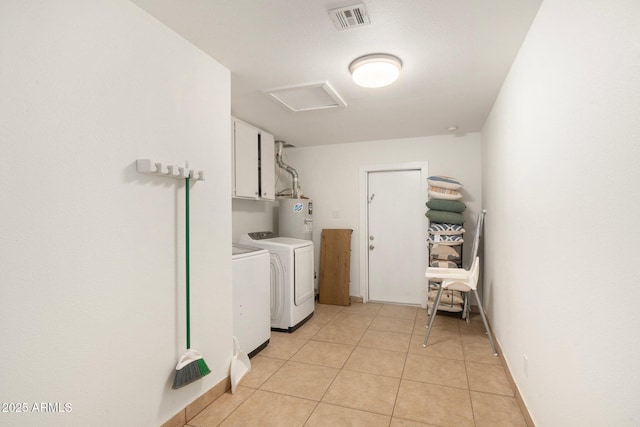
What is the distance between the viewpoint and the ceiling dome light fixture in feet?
7.15

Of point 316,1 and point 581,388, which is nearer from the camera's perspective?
point 581,388

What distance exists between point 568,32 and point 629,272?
962 millimetres

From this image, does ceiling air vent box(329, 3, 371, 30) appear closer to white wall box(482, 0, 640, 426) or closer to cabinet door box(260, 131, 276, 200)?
white wall box(482, 0, 640, 426)

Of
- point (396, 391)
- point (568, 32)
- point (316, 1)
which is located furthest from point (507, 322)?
point (316, 1)

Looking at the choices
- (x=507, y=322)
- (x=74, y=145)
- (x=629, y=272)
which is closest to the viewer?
(x=629, y=272)

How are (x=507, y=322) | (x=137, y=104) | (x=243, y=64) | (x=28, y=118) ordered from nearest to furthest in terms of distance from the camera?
(x=28, y=118)
(x=137, y=104)
(x=243, y=64)
(x=507, y=322)

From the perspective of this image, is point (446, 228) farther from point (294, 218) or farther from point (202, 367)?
point (202, 367)

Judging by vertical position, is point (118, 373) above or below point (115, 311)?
below

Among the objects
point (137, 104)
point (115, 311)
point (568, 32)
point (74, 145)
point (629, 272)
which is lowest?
point (115, 311)

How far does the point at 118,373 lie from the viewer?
1.54m

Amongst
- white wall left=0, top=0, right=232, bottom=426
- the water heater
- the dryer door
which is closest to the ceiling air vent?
white wall left=0, top=0, right=232, bottom=426

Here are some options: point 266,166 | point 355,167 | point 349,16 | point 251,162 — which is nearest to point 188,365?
point 349,16

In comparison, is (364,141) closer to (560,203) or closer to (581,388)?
(560,203)

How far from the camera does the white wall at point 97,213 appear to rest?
3.88 feet
